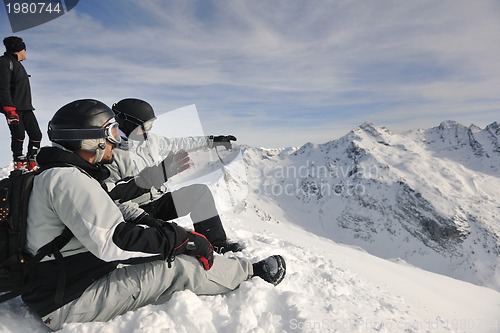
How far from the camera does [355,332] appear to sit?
13.0 feet

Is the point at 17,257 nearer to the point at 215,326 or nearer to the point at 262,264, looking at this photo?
the point at 215,326

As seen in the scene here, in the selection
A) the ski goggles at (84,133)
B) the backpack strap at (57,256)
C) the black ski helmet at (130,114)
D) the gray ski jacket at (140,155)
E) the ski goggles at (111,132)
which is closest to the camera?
the backpack strap at (57,256)

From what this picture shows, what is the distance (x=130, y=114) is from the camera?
235 inches

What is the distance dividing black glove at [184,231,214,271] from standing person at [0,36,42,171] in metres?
6.82

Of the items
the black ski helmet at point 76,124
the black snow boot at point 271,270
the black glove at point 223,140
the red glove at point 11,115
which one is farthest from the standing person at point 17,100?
the black snow boot at point 271,270

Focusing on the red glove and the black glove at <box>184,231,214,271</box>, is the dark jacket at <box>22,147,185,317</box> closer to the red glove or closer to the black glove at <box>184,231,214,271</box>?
→ the black glove at <box>184,231,214,271</box>

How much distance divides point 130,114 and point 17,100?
165 inches

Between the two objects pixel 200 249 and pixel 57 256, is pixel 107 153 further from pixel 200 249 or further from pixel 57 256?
pixel 200 249

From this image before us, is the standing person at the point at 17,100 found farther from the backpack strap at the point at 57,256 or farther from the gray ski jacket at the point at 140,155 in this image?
the backpack strap at the point at 57,256

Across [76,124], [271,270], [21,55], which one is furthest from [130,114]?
[21,55]

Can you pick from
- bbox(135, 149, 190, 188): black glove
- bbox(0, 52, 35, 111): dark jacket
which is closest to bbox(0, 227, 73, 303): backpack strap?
bbox(135, 149, 190, 188): black glove

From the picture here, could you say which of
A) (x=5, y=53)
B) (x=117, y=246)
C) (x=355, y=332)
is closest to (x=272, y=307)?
(x=355, y=332)

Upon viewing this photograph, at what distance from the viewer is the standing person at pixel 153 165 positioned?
5719mm

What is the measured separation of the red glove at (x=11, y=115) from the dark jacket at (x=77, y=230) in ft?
19.8
